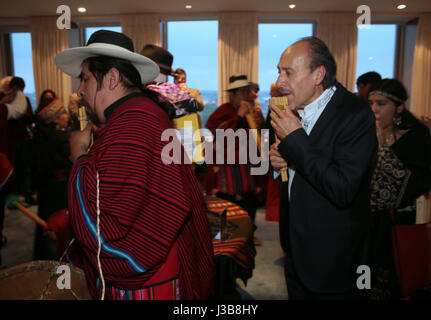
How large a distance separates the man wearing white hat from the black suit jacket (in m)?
0.46

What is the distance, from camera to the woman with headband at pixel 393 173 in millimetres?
2104

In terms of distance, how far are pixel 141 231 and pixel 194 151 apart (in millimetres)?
1282

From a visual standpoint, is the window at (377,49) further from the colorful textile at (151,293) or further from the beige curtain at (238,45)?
the colorful textile at (151,293)

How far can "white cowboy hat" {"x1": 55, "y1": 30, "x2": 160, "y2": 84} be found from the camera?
50.9 inches

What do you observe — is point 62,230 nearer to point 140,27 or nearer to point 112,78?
point 112,78

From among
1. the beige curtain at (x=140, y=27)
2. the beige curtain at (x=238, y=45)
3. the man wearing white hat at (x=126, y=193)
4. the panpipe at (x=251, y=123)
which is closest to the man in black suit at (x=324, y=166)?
the man wearing white hat at (x=126, y=193)

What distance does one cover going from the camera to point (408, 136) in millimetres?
2268

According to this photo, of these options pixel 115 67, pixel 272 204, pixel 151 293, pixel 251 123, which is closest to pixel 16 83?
pixel 251 123

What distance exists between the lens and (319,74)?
4.25 ft

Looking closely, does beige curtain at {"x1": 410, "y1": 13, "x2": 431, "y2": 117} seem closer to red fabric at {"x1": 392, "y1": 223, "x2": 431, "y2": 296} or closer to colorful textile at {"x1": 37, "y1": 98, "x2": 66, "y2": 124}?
red fabric at {"x1": 392, "y1": 223, "x2": 431, "y2": 296}

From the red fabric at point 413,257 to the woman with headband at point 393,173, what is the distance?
0.20 meters

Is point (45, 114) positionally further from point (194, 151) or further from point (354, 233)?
point (354, 233)

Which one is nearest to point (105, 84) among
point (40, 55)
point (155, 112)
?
point (155, 112)

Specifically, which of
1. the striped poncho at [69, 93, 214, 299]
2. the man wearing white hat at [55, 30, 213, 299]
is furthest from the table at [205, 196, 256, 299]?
the striped poncho at [69, 93, 214, 299]
